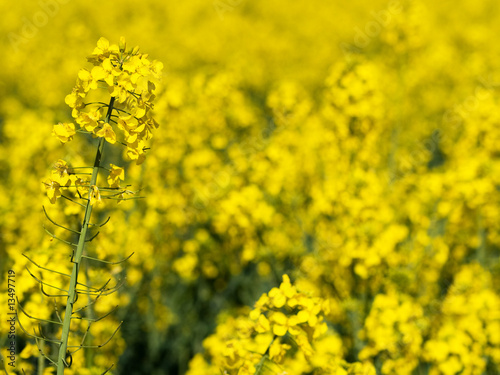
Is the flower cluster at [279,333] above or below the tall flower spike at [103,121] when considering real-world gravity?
below

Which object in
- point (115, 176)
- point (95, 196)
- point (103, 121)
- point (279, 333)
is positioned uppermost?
point (103, 121)

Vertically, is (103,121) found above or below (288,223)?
below

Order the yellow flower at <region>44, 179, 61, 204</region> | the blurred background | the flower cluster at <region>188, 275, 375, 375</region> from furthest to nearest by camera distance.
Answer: the blurred background < the flower cluster at <region>188, 275, 375, 375</region> < the yellow flower at <region>44, 179, 61, 204</region>

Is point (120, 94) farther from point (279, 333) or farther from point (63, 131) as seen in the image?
point (279, 333)

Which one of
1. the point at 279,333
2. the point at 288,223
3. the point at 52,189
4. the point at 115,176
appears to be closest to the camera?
the point at 52,189

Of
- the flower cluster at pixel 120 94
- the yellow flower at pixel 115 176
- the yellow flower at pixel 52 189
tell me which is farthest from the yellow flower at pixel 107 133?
the yellow flower at pixel 52 189

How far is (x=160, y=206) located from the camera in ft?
16.6

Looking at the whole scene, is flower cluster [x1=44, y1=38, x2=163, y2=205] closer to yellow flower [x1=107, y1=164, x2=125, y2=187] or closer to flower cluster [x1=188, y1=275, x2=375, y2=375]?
yellow flower [x1=107, y1=164, x2=125, y2=187]

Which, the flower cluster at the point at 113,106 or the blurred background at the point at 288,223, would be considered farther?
the blurred background at the point at 288,223

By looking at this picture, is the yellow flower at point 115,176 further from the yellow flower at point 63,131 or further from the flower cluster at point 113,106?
the yellow flower at point 63,131

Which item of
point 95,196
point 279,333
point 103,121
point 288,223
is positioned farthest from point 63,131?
point 288,223

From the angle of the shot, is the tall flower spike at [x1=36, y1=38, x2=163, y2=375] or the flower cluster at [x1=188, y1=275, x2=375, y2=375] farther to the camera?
the flower cluster at [x1=188, y1=275, x2=375, y2=375]

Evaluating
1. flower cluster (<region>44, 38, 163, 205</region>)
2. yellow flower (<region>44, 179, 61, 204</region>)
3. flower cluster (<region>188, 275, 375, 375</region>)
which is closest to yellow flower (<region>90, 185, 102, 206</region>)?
flower cluster (<region>44, 38, 163, 205</region>)

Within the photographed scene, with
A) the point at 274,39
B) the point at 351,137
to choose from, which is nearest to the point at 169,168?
the point at 351,137
